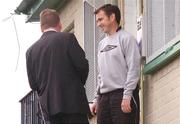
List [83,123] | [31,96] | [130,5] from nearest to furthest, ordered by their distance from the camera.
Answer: [83,123] → [130,5] → [31,96]

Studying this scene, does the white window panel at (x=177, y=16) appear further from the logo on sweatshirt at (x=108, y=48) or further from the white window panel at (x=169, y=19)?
the logo on sweatshirt at (x=108, y=48)

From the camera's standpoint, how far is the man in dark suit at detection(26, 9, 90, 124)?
9844 mm

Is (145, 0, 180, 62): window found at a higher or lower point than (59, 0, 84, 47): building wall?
higher

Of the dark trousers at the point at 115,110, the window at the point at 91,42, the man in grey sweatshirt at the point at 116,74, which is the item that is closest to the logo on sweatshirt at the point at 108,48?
the man in grey sweatshirt at the point at 116,74

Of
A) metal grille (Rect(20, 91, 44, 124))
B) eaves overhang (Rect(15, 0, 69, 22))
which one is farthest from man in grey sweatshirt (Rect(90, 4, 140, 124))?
metal grille (Rect(20, 91, 44, 124))

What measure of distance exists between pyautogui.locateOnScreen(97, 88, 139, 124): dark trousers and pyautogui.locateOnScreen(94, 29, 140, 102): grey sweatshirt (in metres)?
0.09

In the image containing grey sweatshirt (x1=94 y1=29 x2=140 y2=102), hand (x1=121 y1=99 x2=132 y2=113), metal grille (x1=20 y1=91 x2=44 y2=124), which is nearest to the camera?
hand (x1=121 y1=99 x2=132 y2=113)

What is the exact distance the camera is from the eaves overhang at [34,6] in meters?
16.0

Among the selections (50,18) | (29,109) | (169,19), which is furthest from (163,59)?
(29,109)

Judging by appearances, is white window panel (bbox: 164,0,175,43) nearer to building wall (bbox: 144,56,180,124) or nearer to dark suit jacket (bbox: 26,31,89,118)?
building wall (bbox: 144,56,180,124)

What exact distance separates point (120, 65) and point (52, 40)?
0.81 metres

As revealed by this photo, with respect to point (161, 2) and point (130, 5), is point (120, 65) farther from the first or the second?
point (130, 5)

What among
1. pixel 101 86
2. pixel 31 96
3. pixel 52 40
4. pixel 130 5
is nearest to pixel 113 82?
pixel 101 86

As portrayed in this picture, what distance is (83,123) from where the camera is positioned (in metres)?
9.86
